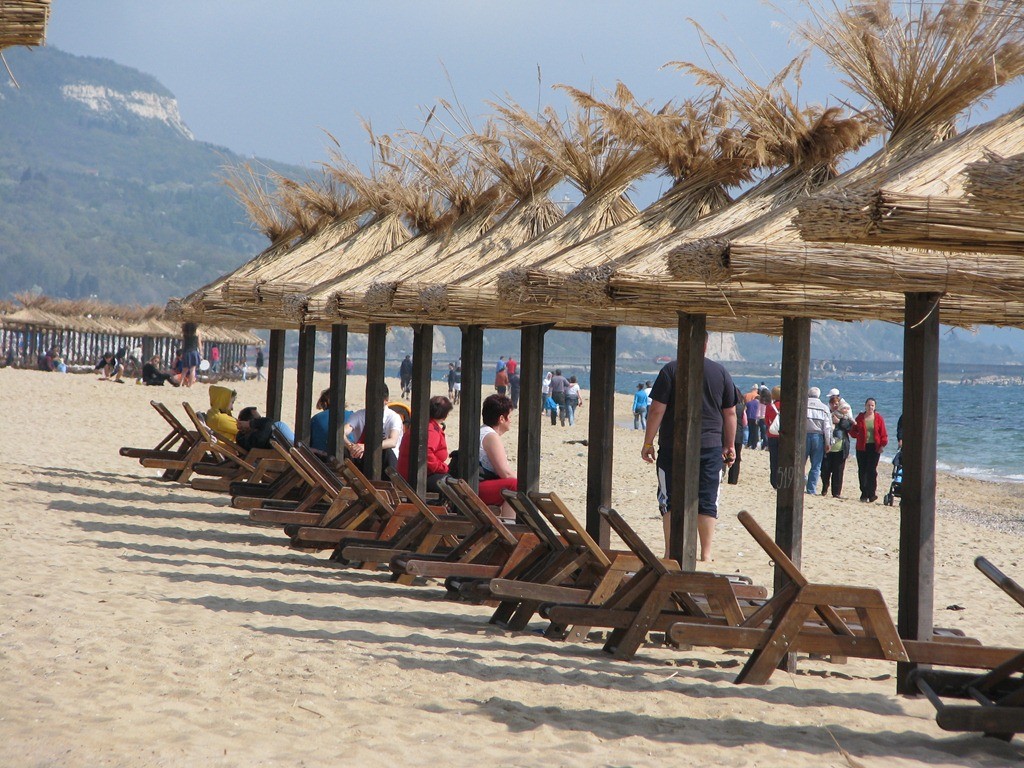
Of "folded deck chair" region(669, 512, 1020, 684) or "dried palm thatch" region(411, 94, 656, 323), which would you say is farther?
"dried palm thatch" region(411, 94, 656, 323)

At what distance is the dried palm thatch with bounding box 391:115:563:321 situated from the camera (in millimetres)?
7723

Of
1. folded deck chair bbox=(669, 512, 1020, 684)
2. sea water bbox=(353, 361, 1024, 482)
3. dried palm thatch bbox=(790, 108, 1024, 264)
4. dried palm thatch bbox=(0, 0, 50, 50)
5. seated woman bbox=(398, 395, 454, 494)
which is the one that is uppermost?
dried palm thatch bbox=(0, 0, 50, 50)

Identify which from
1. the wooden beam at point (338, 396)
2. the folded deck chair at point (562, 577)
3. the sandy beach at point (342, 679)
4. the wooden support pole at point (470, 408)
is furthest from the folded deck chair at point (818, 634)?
the wooden beam at point (338, 396)

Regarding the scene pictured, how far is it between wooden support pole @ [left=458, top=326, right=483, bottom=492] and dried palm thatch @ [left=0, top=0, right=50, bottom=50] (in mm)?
4418

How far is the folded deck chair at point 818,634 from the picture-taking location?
428 cm

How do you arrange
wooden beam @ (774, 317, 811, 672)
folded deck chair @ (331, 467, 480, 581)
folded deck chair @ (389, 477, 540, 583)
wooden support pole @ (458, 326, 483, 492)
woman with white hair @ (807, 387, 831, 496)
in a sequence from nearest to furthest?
wooden beam @ (774, 317, 811, 672), folded deck chair @ (389, 477, 540, 583), folded deck chair @ (331, 467, 480, 581), wooden support pole @ (458, 326, 483, 492), woman with white hair @ (807, 387, 831, 496)

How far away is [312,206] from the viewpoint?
11.6m

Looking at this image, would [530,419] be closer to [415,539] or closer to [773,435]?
[415,539]

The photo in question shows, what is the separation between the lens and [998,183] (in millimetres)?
2873

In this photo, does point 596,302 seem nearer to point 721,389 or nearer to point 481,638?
point 481,638

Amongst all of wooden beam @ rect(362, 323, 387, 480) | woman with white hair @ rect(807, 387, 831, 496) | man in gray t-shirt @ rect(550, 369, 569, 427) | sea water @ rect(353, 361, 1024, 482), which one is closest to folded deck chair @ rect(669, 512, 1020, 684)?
wooden beam @ rect(362, 323, 387, 480)

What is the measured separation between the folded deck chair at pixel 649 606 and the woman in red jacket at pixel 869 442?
920 centimetres

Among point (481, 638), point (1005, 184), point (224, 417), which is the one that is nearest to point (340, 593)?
point (481, 638)

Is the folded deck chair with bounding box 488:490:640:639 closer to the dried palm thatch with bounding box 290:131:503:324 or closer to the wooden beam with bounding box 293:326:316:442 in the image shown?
the dried palm thatch with bounding box 290:131:503:324
